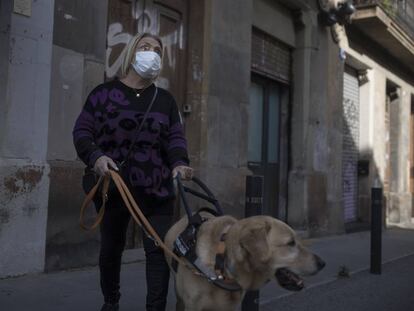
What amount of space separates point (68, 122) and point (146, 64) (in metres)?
2.61

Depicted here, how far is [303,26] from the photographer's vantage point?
11.2 metres

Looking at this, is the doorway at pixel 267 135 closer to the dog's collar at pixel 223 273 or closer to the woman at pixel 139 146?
the woman at pixel 139 146

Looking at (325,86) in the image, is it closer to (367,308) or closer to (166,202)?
(367,308)

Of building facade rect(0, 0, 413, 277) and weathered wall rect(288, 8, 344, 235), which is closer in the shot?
building facade rect(0, 0, 413, 277)

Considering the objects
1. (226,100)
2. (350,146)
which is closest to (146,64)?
(226,100)

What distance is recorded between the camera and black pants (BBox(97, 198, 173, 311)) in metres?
3.63

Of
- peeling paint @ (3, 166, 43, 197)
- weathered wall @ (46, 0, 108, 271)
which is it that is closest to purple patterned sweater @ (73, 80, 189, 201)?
peeling paint @ (3, 166, 43, 197)

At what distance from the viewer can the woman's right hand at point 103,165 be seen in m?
3.44

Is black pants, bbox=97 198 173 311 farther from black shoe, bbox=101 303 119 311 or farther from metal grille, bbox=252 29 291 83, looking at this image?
metal grille, bbox=252 29 291 83

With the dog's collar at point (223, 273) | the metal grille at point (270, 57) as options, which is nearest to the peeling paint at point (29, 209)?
the dog's collar at point (223, 273)

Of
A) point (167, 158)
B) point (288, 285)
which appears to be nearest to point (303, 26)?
point (167, 158)

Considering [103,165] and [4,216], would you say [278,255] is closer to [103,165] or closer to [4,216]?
[103,165]

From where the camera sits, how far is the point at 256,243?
115 inches

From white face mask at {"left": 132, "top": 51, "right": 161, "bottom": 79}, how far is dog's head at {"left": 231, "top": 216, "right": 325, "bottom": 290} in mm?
1271
